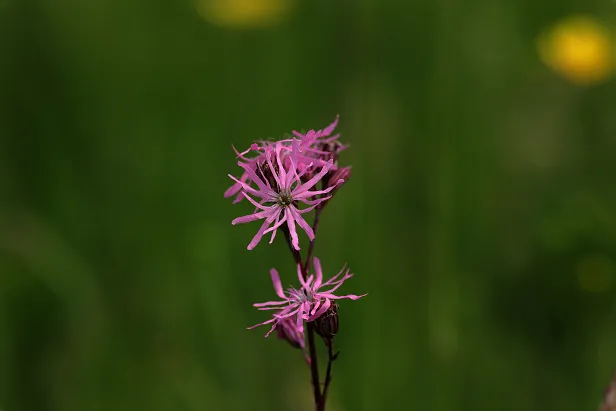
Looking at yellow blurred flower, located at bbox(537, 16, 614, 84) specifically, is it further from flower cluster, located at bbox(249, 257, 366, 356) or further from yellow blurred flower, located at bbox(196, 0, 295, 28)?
flower cluster, located at bbox(249, 257, 366, 356)

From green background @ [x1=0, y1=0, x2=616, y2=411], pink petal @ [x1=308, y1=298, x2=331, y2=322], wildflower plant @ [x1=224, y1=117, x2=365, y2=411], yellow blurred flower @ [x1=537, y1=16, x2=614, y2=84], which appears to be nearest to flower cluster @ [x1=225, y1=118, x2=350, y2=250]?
wildflower plant @ [x1=224, y1=117, x2=365, y2=411]

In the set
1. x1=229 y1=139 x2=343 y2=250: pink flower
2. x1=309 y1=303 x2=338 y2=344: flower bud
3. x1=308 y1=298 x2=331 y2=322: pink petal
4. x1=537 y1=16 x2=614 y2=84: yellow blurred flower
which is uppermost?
x1=537 y1=16 x2=614 y2=84: yellow blurred flower

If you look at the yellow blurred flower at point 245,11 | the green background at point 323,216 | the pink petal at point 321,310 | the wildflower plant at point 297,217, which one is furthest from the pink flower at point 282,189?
the yellow blurred flower at point 245,11

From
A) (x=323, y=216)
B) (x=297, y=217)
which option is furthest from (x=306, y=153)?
(x=323, y=216)

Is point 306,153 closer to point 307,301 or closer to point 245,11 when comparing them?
point 307,301

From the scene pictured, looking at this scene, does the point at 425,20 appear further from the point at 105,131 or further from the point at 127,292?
the point at 127,292

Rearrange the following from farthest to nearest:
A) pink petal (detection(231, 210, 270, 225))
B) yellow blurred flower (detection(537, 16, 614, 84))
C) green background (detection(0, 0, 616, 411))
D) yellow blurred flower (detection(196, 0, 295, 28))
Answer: yellow blurred flower (detection(196, 0, 295, 28)) → yellow blurred flower (detection(537, 16, 614, 84)) → green background (detection(0, 0, 616, 411)) → pink petal (detection(231, 210, 270, 225))

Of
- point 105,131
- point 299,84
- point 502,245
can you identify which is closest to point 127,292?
point 105,131
